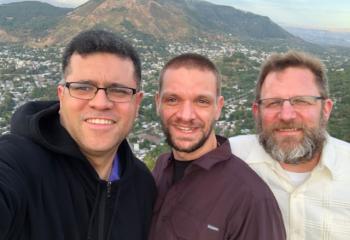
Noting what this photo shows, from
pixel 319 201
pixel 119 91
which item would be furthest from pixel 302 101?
pixel 119 91

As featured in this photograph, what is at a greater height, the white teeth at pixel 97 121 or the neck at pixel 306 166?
the white teeth at pixel 97 121

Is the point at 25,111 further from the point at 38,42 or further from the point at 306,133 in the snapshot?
the point at 38,42

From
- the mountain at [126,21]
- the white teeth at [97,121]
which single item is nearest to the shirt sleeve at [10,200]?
the white teeth at [97,121]

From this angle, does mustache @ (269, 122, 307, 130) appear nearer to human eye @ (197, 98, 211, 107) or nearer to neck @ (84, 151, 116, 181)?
human eye @ (197, 98, 211, 107)

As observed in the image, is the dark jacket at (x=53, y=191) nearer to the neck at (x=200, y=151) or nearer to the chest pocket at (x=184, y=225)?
the chest pocket at (x=184, y=225)

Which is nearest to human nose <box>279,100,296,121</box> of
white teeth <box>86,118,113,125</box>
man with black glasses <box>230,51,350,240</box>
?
man with black glasses <box>230,51,350,240</box>
